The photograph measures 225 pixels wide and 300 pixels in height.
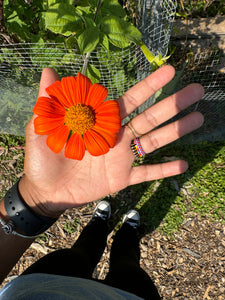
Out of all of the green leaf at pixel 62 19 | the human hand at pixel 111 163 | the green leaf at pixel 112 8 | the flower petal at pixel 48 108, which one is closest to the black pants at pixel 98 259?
the human hand at pixel 111 163

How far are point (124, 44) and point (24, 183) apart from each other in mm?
985

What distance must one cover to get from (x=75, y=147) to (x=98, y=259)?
1.48 meters

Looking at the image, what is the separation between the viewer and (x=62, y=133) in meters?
1.22

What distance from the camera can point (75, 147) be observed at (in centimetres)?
123

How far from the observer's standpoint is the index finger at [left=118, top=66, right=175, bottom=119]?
1413mm

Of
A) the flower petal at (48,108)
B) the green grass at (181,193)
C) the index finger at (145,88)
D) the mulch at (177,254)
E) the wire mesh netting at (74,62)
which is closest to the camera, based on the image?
the flower petal at (48,108)

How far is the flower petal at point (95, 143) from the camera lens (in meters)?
1.23

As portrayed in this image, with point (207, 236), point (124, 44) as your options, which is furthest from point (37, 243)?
point (124, 44)

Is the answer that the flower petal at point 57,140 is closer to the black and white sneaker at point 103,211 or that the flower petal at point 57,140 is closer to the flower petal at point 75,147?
the flower petal at point 75,147

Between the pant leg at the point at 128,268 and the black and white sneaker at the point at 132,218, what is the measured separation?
34 millimetres

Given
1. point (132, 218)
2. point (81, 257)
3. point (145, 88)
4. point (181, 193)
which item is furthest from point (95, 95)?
point (181, 193)

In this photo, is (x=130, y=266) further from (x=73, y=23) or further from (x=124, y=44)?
(x=73, y=23)

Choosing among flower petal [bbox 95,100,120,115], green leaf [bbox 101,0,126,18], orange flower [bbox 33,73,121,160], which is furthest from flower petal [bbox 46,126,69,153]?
green leaf [bbox 101,0,126,18]

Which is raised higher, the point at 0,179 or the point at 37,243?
the point at 0,179
